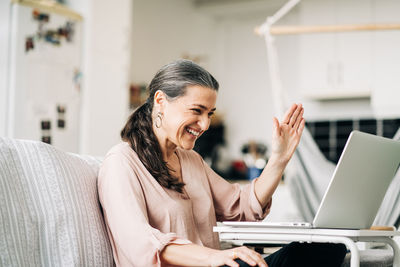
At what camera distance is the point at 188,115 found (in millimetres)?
1598

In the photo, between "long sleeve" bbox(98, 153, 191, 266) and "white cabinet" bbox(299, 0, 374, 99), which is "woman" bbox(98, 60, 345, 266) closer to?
"long sleeve" bbox(98, 153, 191, 266)

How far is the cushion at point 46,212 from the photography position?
1.28 meters

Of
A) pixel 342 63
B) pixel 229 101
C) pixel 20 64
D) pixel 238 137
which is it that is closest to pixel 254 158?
pixel 238 137

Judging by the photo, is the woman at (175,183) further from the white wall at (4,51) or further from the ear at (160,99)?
the white wall at (4,51)

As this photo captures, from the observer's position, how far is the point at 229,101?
5.82 meters

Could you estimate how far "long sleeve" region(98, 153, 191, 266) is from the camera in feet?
4.32

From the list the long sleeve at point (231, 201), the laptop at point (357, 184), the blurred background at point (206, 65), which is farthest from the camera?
the blurred background at point (206, 65)

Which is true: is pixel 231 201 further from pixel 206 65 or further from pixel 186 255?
pixel 206 65

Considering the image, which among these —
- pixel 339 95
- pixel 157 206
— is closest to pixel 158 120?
pixel 157 206

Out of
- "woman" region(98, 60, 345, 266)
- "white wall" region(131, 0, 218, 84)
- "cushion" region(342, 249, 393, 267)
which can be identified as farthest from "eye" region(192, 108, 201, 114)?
"white wall" region(131, 0, 218, 84)

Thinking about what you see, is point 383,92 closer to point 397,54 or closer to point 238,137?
point 397,54

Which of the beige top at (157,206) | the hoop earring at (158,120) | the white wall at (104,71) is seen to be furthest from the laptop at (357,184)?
the white wall at (104,71)

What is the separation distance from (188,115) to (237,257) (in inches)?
21.1

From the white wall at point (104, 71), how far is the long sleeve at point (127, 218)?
2.17m
